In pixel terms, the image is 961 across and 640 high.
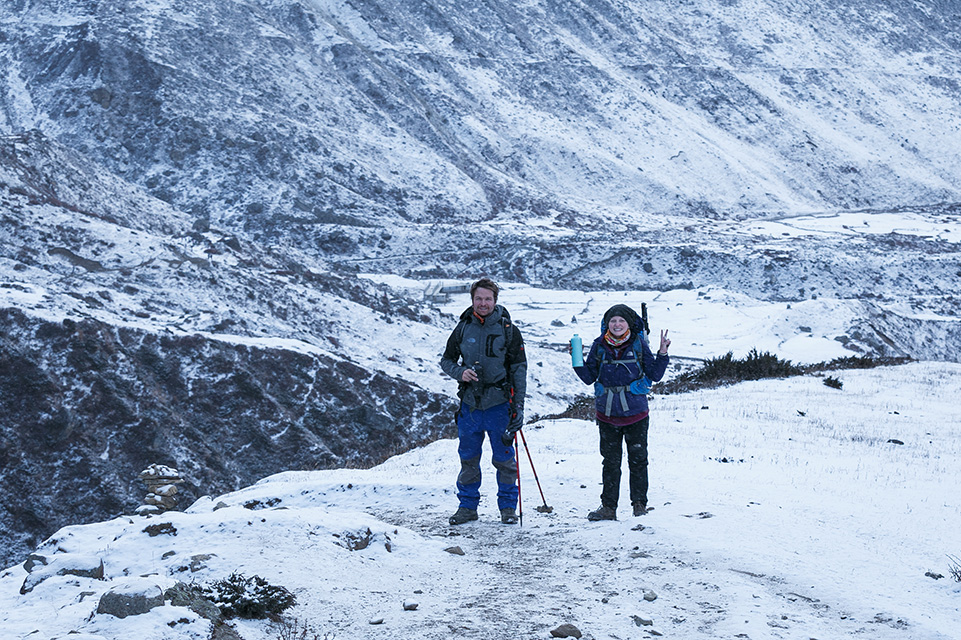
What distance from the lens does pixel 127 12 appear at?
49469mm

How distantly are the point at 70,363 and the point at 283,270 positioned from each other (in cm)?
909

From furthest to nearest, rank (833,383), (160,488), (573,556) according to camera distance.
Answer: (833,383), (160,488), (573,556)

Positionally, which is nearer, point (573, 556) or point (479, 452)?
point (573, 556)

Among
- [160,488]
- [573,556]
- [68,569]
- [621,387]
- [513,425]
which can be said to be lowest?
[160,488]

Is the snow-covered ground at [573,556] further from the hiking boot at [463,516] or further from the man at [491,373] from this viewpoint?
the man at [491,373]

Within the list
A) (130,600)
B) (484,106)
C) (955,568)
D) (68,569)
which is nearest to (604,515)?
(955,568)

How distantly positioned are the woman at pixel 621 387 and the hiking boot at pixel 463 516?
1.03 meters

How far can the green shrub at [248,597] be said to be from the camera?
187 inches

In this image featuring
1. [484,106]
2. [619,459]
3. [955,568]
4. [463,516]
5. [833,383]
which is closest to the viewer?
[955,568]

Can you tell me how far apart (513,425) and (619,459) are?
99 centimetres

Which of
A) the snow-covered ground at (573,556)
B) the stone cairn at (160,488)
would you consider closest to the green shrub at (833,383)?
the snow-covered ground at (573,556)

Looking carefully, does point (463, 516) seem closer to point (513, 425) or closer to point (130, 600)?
point (513, 425)

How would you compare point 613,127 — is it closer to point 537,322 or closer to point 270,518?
point 537,322

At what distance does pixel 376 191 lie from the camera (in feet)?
142
